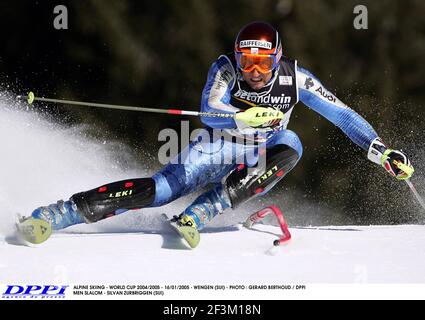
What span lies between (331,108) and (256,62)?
0.73 meters

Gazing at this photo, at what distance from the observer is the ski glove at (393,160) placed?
5.01m

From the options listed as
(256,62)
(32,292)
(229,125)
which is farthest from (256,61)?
A: (32,292)

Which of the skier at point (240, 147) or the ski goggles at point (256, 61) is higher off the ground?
the ski goggles at point (256, 61)

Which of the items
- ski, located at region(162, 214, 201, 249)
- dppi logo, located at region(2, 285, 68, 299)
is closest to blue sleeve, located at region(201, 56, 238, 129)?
ski, located at region(162, 214, 201, 249)

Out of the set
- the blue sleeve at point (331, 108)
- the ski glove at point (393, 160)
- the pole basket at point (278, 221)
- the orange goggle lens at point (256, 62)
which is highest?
the orange goggle lens at point (256, 62)

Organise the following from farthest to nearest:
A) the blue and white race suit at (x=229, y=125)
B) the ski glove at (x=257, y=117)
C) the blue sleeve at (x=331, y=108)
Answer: the blue sleeve at (x=331, y=108) < the blue and white race suit at (x=229, y=125) < the ski glove at (x=257, y=117)

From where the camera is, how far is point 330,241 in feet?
15.9

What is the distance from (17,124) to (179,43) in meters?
2.37

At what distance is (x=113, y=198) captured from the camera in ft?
15.9

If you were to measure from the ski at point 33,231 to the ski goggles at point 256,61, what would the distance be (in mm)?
1647

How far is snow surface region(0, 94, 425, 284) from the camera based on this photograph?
4.04 m

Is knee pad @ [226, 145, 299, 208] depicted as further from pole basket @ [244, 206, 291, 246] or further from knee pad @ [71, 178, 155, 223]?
knee pad @ [71, 178, 155, 223]

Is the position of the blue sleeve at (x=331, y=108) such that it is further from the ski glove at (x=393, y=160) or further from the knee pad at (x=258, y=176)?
the knee pad at (x=258, y=176)

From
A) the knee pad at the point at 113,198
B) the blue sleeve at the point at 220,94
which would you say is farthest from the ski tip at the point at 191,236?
the blue sleeve at the point at 220,94
